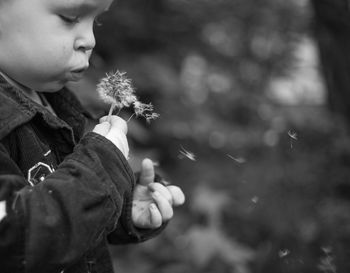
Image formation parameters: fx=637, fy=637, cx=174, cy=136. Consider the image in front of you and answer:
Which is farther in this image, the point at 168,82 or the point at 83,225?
the point at 168,82

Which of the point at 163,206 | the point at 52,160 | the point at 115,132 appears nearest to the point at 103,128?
the point at 115,132

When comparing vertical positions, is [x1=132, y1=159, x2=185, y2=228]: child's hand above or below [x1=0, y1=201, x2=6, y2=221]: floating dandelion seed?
below

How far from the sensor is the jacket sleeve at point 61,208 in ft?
3.79

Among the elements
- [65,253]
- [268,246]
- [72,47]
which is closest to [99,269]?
[65,253]

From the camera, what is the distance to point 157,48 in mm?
3887

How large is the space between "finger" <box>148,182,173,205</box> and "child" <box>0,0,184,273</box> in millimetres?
30

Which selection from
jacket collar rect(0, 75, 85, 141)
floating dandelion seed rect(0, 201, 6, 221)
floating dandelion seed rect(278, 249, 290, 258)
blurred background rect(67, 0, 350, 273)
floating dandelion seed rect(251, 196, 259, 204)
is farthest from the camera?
floating dandelion seed rect(251, 196, 259, 204)

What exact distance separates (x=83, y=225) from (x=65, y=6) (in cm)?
45

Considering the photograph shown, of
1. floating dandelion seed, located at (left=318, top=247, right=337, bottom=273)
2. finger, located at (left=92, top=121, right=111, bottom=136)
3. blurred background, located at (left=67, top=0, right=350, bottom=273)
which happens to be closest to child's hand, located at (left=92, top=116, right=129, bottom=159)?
finger, located at (left=92, top=121, right=111, bottom=136)

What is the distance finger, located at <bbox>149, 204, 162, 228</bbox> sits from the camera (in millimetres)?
1544

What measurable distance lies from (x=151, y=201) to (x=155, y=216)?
8 cm

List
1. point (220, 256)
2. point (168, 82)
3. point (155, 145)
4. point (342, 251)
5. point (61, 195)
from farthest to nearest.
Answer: point (155, 145) → point (168, 82) → point (220, 256) → point (342, 251) → point (61, 195)

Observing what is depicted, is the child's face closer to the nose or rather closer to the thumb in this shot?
the nose

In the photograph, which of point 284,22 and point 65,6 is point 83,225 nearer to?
point 65,6
